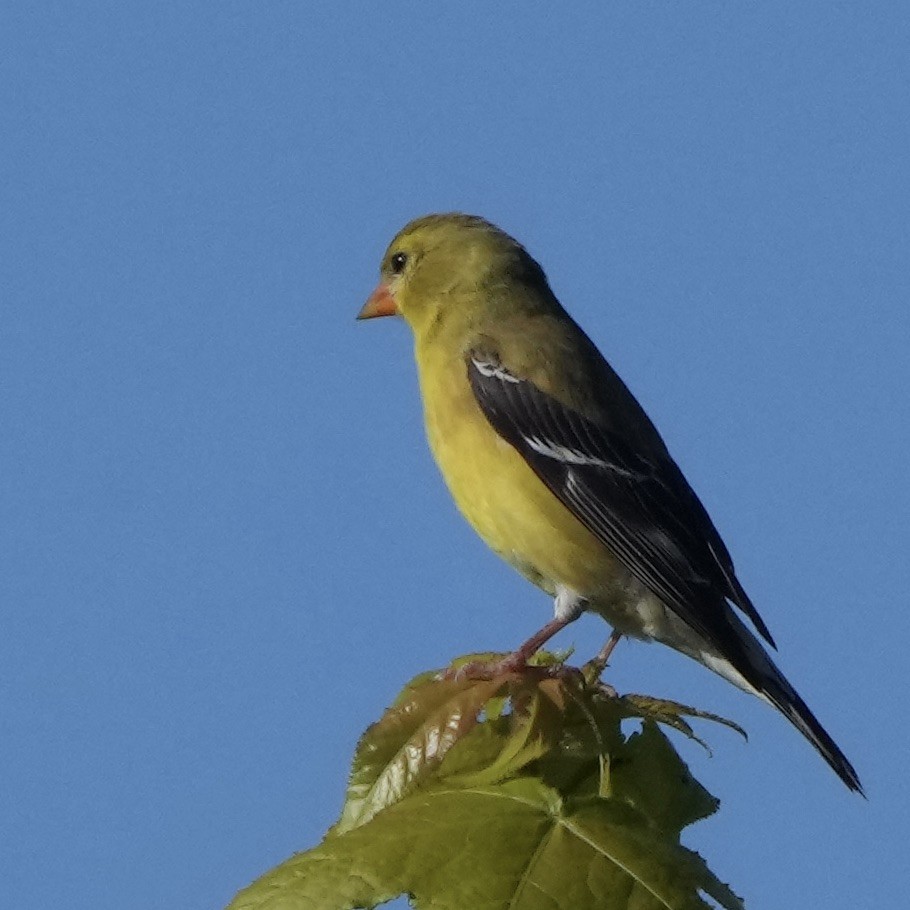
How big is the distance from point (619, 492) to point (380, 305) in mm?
1623

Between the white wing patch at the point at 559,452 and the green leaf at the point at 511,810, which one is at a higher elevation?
the white wing patch at the point at 559,452

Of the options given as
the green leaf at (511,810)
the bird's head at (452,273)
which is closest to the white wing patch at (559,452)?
the bird's head at (452,273)

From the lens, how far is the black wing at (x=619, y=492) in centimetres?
A: 548

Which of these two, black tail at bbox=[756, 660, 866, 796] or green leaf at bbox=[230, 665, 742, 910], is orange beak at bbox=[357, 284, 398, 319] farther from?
green leaf at bbox=[230, 665, 742, 910]

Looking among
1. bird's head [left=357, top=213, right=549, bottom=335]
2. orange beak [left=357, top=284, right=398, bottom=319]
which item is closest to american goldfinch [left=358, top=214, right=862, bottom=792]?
bird's head [left=357, top=213, right=549, bottom=335]

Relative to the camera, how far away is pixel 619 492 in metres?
5.65

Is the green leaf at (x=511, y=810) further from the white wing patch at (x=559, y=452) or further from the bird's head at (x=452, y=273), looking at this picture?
the bird's head at (x=452, y=273)

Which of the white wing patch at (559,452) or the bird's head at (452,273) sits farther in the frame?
the bird's head at (452,273)

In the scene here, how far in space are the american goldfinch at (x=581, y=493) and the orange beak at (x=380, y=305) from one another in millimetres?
680

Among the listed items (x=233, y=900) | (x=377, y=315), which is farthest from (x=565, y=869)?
(x=377, y=315)

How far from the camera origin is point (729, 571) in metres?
5.66

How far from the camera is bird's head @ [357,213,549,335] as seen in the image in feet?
20.4

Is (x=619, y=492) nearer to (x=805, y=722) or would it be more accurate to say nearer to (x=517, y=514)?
(x=517, y=514)

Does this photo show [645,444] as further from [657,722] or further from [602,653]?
[657,722]
